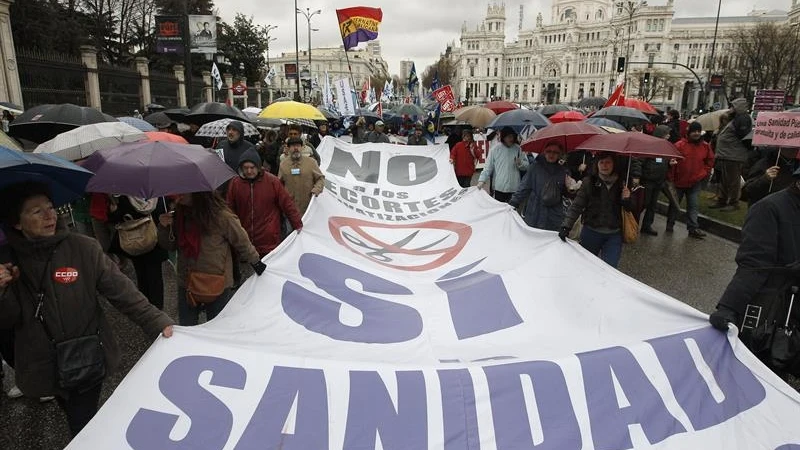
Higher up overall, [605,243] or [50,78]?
[50,78]

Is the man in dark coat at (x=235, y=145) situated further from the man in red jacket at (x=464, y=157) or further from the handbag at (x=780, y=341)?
the handbag at (x=780, y=341)

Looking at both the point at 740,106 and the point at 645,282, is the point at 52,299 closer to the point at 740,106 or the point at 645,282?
the point at 645,282

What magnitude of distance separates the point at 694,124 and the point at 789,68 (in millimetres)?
37941

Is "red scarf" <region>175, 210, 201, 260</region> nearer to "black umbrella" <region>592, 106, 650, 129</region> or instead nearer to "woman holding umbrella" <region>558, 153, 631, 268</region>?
"woman holding umbrella" <region>558, 153, 631, 268</region>

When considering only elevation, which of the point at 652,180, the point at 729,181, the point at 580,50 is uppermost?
the point at 580,50

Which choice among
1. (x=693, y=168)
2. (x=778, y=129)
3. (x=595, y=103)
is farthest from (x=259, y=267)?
(x=595, y=103)

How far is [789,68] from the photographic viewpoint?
3744cm

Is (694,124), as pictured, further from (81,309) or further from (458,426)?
(81,309)

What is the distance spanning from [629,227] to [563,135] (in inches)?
51.9

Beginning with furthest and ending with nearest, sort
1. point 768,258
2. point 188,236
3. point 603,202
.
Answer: point 603,202, point 188,236, point 768,258

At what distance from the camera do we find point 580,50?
13100 cm

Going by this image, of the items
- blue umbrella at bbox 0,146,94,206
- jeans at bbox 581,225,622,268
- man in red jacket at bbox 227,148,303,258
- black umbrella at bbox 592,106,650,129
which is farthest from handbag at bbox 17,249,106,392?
black umbrella at bbox 592,106,650,129

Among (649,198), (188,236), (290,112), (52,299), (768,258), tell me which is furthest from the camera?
(649,198)

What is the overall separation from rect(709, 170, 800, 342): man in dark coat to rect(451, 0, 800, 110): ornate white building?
8424 centimetres
